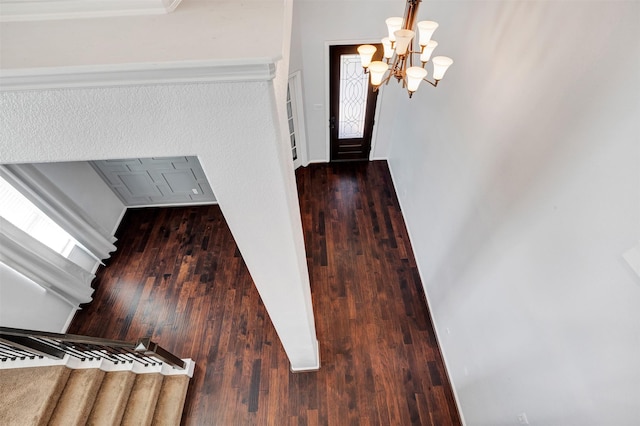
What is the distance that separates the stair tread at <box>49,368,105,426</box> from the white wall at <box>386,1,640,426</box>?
10.5 feet

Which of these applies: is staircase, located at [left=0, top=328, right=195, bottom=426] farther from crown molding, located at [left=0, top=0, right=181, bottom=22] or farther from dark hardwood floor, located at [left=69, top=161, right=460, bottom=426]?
crown molding, located at [left=0, top=0, right=181, bottom=22]

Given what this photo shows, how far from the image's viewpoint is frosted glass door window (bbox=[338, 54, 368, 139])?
392cm

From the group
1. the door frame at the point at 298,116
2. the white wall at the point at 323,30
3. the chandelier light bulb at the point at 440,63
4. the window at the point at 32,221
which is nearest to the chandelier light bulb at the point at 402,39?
the chandelier light bulb at the point at 440,63

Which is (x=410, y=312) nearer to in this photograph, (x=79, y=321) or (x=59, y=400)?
(x=59, y=400)

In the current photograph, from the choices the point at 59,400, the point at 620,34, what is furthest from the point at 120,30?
the point at 59,400

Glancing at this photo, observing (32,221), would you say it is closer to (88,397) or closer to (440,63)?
(88,397)

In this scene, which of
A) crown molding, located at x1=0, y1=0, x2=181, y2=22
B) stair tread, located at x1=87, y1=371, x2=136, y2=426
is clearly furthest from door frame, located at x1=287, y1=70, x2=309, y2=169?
stair tread, located at x1=87, y1=371, x2=136, y2=426

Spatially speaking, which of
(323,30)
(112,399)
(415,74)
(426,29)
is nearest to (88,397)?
(112,399)

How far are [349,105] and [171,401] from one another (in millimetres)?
4220

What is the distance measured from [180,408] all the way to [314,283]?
183cm

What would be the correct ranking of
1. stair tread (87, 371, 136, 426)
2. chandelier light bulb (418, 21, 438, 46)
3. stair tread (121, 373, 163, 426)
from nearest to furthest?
1. chandelier light bulb (418, 21, 438, 46)
2. stair tread (87, 371, 136, 426)
3. stair tread (121, 373, 163, 426)

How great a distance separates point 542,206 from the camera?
1643mm

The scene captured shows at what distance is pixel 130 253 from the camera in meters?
4.04

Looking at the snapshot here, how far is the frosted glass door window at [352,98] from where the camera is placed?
3916 millimetres
